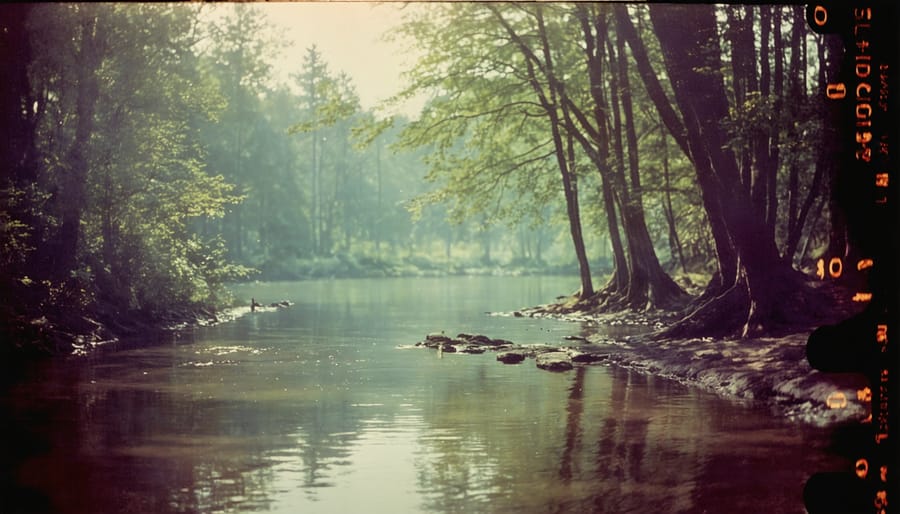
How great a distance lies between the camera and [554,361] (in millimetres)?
17359

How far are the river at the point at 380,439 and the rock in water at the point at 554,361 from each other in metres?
0.35

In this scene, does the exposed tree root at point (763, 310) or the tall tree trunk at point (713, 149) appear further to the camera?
the tall tree trunk at point (713, 149)

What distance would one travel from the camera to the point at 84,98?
22.0 m

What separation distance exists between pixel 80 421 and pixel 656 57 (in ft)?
68.7

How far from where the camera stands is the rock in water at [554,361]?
674 inches

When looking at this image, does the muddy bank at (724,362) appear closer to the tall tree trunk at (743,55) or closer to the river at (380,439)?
the river at (380,439)

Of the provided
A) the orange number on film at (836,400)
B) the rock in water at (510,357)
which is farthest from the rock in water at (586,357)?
the orange number on film at (836,400)

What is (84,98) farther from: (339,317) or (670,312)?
(670,312)

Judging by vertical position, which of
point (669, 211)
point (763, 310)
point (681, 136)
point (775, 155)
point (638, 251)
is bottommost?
point (763, 310)

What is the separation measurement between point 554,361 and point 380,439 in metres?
6.77

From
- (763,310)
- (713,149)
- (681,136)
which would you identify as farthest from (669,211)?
(763,310)

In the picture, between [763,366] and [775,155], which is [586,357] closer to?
[763,366]

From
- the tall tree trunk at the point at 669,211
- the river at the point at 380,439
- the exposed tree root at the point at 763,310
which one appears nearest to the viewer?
the river at the point at 380,439

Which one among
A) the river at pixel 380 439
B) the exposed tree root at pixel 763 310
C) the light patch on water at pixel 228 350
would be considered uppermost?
the exposed tree root at pixel 763 310
